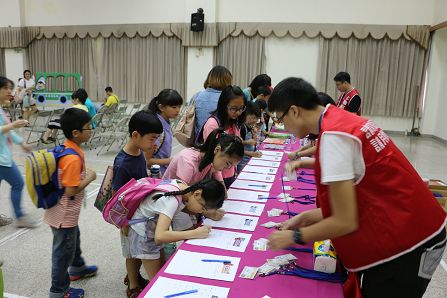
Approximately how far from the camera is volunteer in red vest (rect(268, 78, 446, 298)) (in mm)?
956

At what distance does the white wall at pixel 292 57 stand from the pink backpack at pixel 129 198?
7574 mm

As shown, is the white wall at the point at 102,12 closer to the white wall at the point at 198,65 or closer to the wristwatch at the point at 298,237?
the white wall at the point at 198,65

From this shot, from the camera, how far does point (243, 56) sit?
898 cm

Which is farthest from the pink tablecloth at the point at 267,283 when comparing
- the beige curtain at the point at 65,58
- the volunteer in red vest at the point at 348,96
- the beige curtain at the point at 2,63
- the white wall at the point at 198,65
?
the beige curtain at the point at 2,63

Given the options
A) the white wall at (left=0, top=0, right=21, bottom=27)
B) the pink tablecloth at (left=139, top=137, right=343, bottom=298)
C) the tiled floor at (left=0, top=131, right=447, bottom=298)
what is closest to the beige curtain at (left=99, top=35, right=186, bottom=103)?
the white wall at (left=0, top=0, right=21, bottom=27)

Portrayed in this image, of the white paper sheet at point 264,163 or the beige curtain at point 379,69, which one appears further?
the beige curtain at point 379,69

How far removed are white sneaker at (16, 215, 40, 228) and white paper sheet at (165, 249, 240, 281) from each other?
211 centimetres

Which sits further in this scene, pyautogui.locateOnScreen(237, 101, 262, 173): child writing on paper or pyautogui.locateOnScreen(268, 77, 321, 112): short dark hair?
pyautogui.locateOnScreen(237, 101, 262, 173): child writing on paper

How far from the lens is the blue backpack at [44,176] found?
67.1 inches

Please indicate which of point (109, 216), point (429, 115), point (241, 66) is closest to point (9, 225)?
point (109, 216)

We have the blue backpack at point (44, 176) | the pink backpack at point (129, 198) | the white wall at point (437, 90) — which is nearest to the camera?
the pink backpack at point (129, 198)

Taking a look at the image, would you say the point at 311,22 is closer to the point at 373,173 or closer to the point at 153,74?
the point at 153,74

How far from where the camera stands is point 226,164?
1845mm

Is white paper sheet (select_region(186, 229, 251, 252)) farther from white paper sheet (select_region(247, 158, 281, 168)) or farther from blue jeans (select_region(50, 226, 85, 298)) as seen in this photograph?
white paper sheet (select_region(247, 158, 281, 168))
